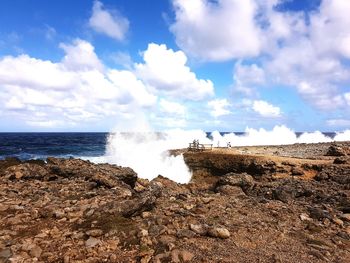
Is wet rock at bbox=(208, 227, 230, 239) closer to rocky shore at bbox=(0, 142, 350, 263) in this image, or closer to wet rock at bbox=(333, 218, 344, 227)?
rocky shore at bbox=(0, 142, 350, 263)

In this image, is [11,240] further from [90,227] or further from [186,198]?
[186,198]

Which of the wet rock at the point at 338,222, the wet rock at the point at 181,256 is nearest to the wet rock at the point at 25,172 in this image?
the wet rock at the point at 181,256

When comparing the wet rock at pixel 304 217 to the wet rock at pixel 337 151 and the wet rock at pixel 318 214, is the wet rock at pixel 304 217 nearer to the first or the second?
the wet rock at pixel 318 214

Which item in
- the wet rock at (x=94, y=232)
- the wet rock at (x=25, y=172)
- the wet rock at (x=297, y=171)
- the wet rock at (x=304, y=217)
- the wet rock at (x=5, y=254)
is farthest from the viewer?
the wet rock at (x=297, y=171)

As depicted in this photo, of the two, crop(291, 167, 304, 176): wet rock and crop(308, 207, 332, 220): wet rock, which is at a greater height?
crop(291, 167, 304, 176): wet rock

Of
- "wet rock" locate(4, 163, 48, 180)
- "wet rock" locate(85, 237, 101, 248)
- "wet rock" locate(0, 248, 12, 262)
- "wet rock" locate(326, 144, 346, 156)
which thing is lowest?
"wet rock" locate(0, 248, 12, 262)

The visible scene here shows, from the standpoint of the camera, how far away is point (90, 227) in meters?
8.55

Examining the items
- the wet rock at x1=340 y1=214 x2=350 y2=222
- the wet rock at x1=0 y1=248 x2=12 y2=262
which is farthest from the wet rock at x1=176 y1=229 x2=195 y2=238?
the wet rock at x1=340 y1=214 x2=350 y2=222

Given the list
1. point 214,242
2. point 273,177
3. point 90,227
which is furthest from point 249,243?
point 273,177

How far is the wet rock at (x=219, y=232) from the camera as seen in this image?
28.1 feet

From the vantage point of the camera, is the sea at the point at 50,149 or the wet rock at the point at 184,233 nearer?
the wet rock at the point at 184,233

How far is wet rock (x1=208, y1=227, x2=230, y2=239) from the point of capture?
8.57 metres

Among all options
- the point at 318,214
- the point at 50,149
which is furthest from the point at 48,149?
the point at 318,214

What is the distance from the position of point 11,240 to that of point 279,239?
6532mm
